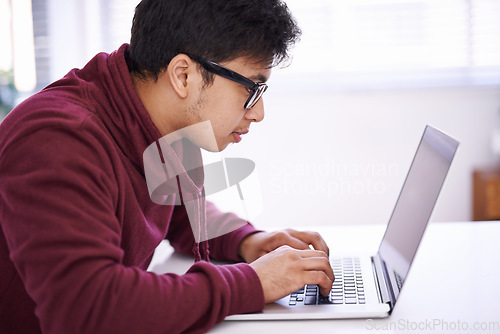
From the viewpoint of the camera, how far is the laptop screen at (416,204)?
34.3 inches

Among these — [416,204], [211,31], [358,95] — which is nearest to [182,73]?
[211,31]

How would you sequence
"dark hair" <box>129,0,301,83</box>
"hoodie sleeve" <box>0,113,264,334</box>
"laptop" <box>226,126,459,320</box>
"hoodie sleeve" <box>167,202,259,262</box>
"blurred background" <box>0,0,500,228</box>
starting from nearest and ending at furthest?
1. "hoodie sleeve" <box>0,113,264,334</box>
2. "laptop" <box>226,126,459,320</box>
3. "dark hair" <box>129,0,301,83</box>
4. "hoodie sleeve" <box>167,202,259,262</box>
5. "blurred background" <box>0,0,500,228</box>

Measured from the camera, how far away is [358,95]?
2.85 metres

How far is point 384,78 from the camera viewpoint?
9.29 ft

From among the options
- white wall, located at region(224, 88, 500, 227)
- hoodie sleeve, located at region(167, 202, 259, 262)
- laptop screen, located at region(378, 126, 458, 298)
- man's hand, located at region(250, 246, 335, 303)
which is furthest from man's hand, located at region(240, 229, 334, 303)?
white wall, located at region(224, 88, 500, 227)

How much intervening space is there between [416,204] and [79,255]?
24.4 inches

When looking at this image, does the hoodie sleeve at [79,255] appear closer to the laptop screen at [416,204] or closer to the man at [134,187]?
the man at [134,187]

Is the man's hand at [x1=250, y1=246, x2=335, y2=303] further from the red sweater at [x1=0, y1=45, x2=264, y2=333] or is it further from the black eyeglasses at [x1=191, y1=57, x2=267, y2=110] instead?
the black eyeglasses at [x1=191, y1=57, x2=267, y2=110]

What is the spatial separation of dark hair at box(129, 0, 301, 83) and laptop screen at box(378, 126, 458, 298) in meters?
0.34

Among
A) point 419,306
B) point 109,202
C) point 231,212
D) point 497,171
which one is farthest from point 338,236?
point 497,171

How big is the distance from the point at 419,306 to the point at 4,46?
2.84 meters

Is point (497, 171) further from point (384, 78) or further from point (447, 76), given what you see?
point (384, 78)

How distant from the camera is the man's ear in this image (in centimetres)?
97

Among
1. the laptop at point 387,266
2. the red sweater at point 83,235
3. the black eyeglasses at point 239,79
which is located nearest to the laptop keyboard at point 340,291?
the laptop at point 387,266
